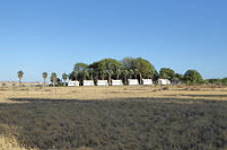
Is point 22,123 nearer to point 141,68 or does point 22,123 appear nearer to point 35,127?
point 35,127

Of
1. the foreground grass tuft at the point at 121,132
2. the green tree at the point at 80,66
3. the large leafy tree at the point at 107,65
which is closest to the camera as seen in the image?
the foreground grass tuft at the point at 121,132

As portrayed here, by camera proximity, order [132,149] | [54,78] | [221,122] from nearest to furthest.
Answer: [132,149] < [221,122] < [54,78]

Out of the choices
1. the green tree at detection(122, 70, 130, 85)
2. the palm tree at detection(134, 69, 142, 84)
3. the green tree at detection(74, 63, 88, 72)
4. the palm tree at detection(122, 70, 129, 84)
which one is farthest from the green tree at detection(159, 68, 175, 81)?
the green tree at detection(74, 63, 88, 72)

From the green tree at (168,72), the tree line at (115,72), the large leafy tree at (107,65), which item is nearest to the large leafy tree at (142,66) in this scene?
the tree line at (115,72)

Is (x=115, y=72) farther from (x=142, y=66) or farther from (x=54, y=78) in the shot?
(x=54, y=78)

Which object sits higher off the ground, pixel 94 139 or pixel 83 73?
pixel 83 73

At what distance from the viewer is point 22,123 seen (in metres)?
7.98

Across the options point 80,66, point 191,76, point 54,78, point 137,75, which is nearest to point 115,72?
point 137,75

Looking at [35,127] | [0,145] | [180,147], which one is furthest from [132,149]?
[35,127]

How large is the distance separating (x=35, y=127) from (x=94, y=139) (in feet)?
8.87

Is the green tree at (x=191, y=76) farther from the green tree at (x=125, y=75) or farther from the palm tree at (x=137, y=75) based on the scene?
the green tree at (x=125, y=75)

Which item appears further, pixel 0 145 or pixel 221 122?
pixel 221 122

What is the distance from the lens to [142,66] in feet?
341

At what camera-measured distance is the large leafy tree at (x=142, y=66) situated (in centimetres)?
10325
